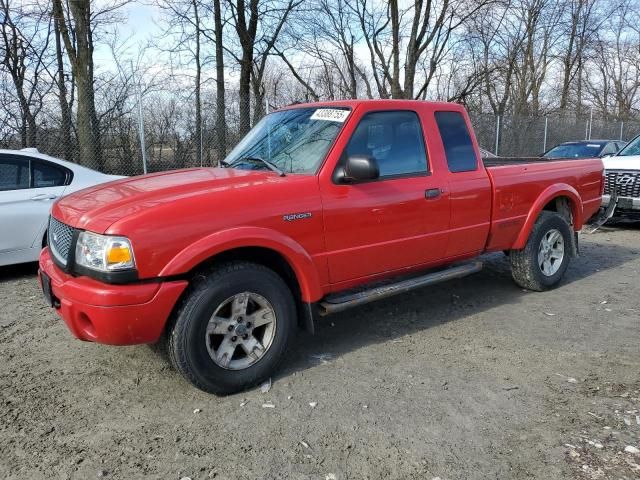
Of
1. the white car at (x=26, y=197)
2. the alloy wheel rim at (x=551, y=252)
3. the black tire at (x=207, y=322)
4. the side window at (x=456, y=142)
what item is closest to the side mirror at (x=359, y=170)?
the black tire at (x=207, y=322)

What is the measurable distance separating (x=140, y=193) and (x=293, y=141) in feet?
4.18

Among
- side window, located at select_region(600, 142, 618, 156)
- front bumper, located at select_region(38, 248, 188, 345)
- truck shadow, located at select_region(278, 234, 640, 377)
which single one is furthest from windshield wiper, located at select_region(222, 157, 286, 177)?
side window, located at select_region(600, 142, 618, 156)

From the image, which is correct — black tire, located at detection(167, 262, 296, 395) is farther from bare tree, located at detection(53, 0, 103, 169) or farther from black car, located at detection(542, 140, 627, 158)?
black car, located at detection(542, 140, 627, 158)

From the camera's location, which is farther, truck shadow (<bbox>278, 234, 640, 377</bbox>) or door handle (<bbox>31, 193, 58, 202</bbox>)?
door handle (<bbox>31, 193, 58, 202</bbox>)

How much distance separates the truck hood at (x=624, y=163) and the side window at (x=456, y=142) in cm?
520

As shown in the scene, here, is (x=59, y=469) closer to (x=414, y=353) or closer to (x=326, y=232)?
(x=326, y=232)

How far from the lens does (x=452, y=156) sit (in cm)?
454

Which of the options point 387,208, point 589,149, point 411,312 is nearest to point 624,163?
point 589,149

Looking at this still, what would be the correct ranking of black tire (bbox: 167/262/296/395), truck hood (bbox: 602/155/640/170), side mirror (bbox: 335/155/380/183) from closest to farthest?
black tire (bbox: 167/262/296/395)
side mirror (bbox: 335/155/380/183)
truck hood (bbox: 602/155/640/170)

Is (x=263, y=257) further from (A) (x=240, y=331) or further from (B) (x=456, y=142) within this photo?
(B) (x=456, y=142)

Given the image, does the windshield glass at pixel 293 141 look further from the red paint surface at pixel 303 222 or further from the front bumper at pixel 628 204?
the front bumper at pixel 628 204

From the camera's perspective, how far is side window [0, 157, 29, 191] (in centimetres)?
587

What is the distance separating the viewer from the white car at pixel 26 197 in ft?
18.8

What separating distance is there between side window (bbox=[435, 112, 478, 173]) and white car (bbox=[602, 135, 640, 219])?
5.20m
